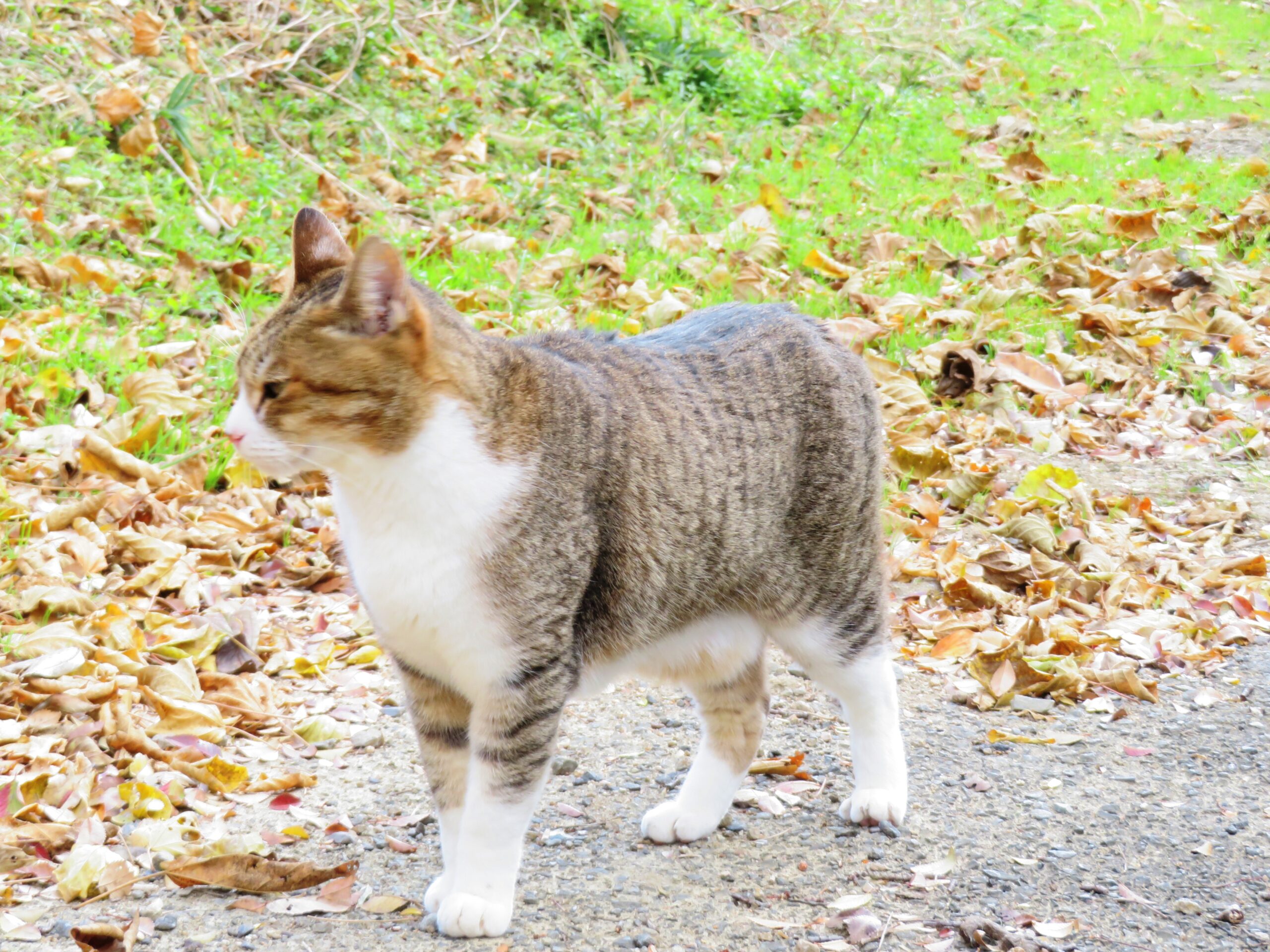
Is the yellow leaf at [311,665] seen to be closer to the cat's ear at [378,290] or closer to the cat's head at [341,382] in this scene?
the cat's head at [341,382]

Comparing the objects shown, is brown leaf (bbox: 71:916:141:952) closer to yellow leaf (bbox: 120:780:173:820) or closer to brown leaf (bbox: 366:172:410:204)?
yellow leaf (bbox: 120:780:173:820)

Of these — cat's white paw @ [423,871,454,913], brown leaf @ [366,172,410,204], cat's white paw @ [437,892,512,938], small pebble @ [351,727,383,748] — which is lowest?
brown leaf @ [366,172,410,204]

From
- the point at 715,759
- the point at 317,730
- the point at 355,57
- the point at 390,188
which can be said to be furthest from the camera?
the point at 355,57

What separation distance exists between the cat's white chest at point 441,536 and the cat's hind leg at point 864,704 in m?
0.85

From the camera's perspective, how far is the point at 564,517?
2.59 m

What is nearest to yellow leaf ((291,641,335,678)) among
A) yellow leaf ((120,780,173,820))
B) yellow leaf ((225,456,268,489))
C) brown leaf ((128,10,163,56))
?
yellow leaf ((120,780,173,820))

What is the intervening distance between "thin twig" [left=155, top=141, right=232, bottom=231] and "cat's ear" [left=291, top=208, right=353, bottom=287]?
3.34 metres

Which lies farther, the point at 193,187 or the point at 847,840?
the point at 193,187

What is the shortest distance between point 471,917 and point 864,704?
3.57 feet

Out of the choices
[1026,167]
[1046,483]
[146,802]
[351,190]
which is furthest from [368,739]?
[1026,167]

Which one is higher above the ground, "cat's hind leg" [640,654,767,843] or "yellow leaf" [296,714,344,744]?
"cat's hind leg" [640,654,767,843]

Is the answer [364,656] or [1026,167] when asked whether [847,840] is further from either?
[1026,167]

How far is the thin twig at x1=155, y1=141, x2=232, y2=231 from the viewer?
581 centimetres

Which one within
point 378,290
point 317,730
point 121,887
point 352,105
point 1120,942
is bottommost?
point 317,730
